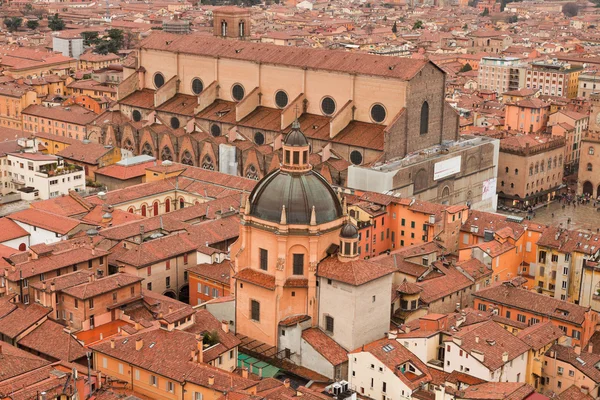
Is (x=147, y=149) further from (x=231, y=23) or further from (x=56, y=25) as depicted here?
(x=56, y=25)

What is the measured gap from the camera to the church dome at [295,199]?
4731cm

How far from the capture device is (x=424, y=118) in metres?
73.8

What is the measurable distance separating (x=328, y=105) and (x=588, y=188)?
27509 millimetres

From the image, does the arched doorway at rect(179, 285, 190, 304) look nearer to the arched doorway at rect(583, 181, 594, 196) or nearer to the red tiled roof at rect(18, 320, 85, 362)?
the red tiled roof at rect(18, 320, 85, 362)

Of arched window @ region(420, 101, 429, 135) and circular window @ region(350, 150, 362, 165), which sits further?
arched window @ region(420, 101, 429, 135)

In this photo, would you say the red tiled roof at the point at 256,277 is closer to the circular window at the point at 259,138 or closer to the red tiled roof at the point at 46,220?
the red tiled roof at the point at 46,220

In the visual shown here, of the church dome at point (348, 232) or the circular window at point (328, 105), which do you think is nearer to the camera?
the church dome at point (348, 232)

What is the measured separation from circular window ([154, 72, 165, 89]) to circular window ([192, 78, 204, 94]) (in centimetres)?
397

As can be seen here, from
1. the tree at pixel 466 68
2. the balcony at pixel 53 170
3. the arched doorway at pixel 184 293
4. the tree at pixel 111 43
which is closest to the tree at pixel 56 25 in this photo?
the tree at pixel 111 43

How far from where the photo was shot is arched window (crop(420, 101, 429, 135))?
73312mm

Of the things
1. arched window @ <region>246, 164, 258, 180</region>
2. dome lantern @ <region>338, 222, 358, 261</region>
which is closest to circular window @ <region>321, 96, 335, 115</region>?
arched window @ <region>246, 164, 258, 180</region>

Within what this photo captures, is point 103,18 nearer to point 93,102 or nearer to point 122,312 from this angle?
point 93,102

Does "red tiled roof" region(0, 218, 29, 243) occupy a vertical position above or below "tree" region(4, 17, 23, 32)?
below

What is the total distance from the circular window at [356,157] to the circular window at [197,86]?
18778mm
